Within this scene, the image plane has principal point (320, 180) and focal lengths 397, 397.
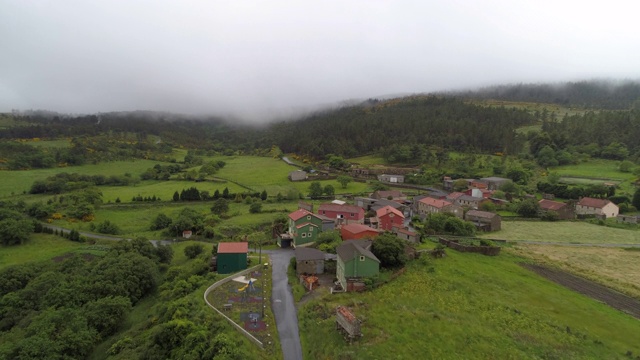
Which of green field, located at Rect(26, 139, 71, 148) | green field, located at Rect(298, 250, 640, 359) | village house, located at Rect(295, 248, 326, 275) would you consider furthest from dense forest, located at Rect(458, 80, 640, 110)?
village house, located at Rect(295, 248, 326, 275)

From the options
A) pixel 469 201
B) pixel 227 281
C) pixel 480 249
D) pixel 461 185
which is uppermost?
pixel 227 281

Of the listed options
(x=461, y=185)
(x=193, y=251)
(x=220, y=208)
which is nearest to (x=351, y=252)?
(x=193, y=251)

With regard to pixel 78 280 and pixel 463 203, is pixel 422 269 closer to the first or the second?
pixel 78 280

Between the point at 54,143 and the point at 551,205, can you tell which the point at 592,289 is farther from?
the point at 54,143

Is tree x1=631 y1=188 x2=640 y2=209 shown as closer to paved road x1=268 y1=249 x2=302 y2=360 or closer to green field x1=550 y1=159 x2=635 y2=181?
green field x1=550 y1=159 x2=635 y2=181

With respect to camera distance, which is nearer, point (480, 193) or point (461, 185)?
point (480, 193)

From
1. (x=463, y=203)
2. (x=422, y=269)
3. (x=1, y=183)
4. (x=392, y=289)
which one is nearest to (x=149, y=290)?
(x=392, y=289)

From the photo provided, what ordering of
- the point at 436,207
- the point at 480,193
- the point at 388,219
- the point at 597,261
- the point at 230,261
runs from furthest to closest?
the point at 480,193
the point at 436,207
the point at 388,219
the point at 597,261
the point at 230,261
